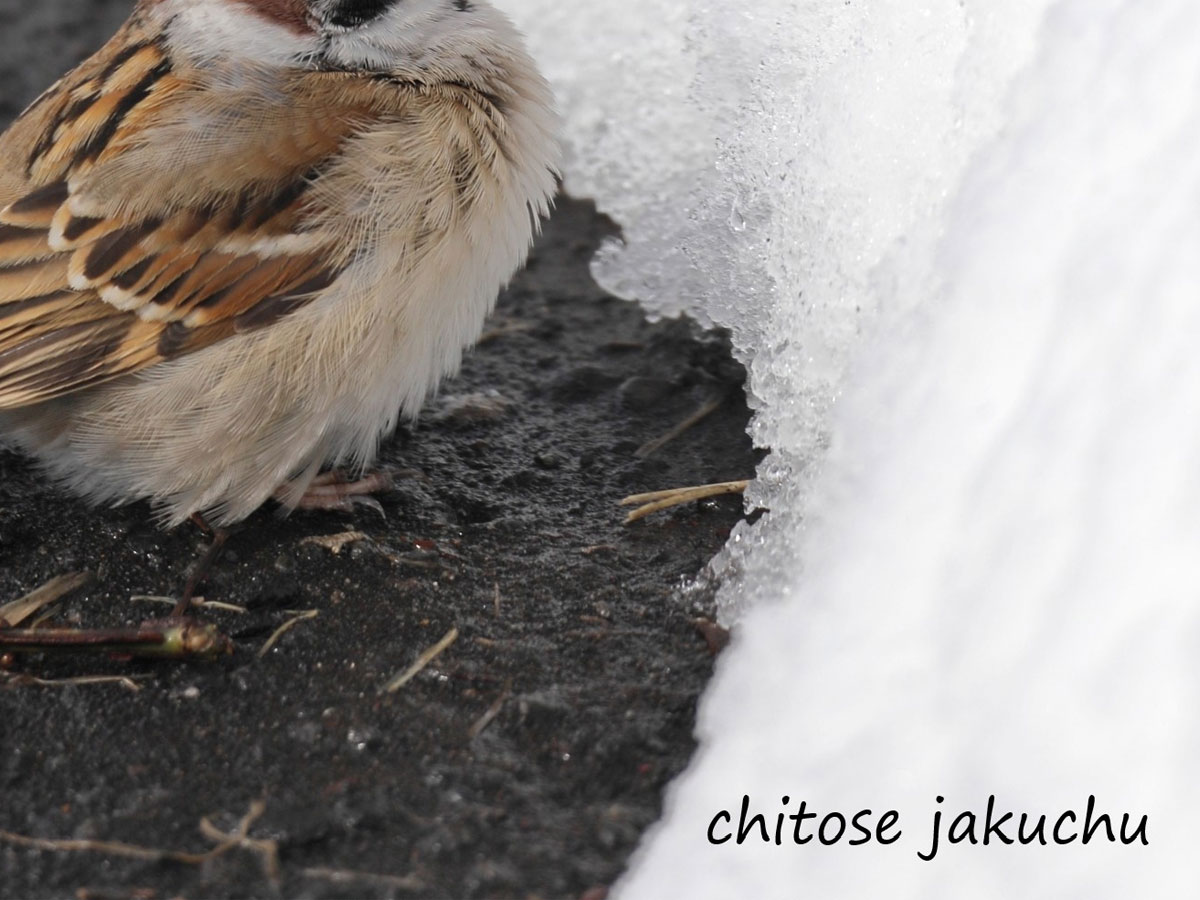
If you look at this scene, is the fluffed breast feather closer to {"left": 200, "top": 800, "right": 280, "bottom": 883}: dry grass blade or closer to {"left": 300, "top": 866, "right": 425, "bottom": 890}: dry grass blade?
{"left": 200, "top": 800, "right": 280, "bottom": 883}: dry grass blade

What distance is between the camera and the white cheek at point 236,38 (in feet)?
9.61

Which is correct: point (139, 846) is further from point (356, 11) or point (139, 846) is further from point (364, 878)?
point (356, 11)

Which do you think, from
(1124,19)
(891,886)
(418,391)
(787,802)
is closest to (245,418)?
(418,391)

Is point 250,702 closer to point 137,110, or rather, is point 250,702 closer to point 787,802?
point 787,802

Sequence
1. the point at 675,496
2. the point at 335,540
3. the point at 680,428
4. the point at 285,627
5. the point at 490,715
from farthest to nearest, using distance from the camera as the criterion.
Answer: the point at 680,428
the point at 675,496
the point at 335,540
the point at 285,627
the point at 490,715

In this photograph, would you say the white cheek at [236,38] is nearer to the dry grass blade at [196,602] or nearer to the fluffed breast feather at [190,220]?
the fluffed breast feather at [190,220]

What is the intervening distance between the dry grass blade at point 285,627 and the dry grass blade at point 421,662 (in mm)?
265

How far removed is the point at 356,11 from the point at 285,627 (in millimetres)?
1349

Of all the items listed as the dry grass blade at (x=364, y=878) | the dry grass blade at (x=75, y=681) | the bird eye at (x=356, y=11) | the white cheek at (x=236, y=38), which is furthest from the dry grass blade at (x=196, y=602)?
the bird eye at (x=356, y=11)

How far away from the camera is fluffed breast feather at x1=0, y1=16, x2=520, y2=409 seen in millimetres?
2719

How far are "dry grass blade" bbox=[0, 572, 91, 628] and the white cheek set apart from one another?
1125mm

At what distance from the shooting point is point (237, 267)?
8.95 feet

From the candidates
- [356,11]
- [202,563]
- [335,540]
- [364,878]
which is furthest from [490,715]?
[356,11]

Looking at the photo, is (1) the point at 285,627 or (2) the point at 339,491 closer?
(1) the point at 285,627
